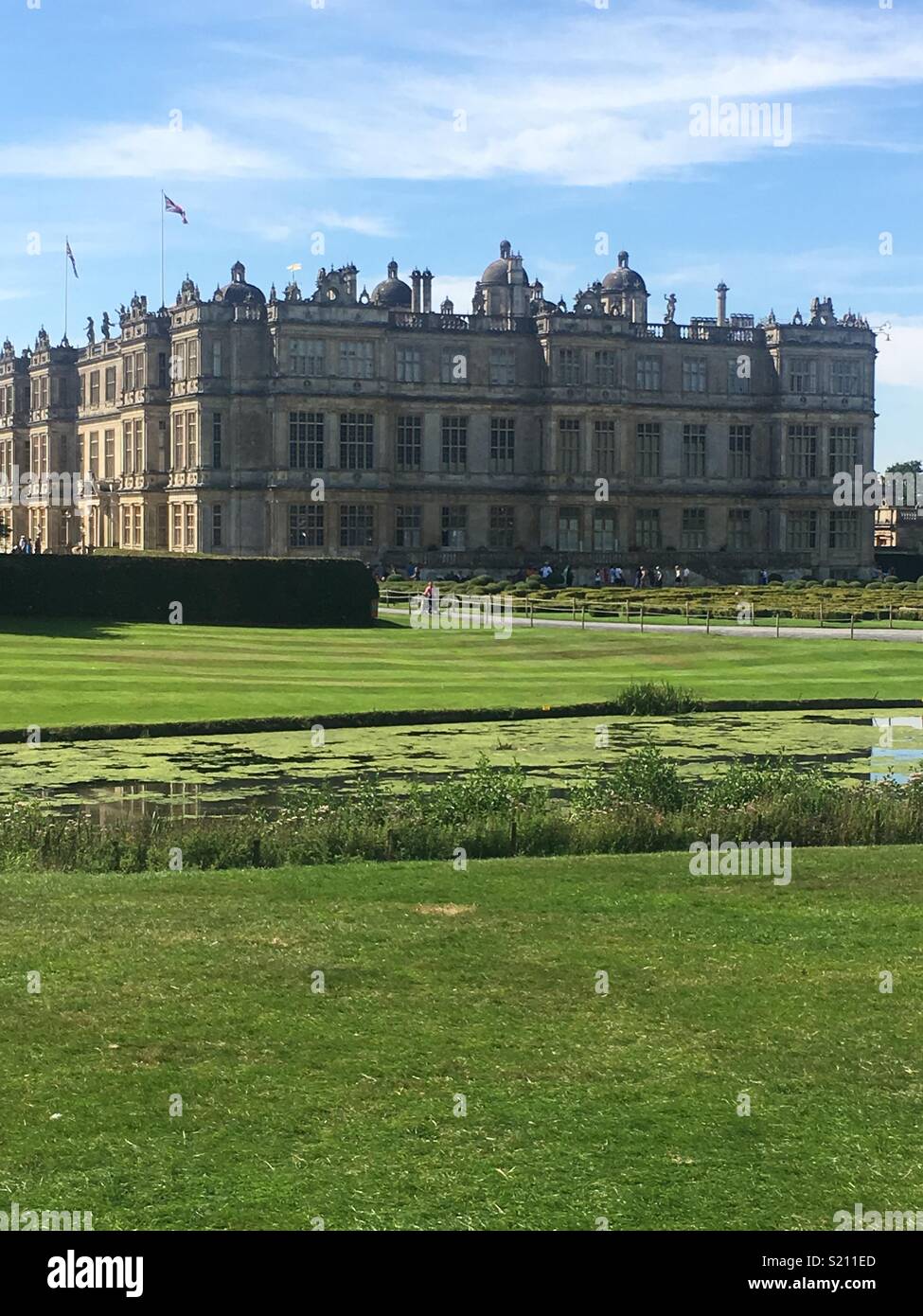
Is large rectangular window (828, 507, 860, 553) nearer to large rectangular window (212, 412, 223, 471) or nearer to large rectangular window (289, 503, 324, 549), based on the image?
large rectangular window (289, 503, 324, 549)

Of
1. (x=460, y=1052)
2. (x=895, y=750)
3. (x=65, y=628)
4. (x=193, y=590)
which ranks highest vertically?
(x=193, y=590)

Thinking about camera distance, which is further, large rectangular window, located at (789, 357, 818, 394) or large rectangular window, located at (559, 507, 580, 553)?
large rectangular window, located at (789, 357, 818, 394)

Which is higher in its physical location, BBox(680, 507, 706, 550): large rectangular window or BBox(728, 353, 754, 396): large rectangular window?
BBox(728, 353, 754, 396): large rectangular window

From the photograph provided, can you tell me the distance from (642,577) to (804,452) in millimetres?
18259

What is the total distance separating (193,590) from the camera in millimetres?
58469

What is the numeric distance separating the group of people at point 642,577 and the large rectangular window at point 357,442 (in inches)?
484

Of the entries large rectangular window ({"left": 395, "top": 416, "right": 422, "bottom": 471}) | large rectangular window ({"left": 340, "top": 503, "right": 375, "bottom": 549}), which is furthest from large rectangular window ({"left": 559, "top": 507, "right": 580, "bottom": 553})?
large rectangular window ({"left": 340, "top": 503, "right": 375, "bottom": 549})

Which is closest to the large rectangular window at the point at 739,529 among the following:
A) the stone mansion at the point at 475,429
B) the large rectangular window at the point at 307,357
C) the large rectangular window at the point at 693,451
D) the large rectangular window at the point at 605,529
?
the stone mansion at the point at 475,429

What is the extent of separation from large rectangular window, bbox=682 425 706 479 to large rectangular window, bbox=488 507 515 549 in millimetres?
10182

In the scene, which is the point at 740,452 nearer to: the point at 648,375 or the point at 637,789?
the point at 648,375

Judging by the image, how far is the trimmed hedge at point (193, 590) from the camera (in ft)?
183

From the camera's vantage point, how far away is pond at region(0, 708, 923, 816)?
24391 millimetres

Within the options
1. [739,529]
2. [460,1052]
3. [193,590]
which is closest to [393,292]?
[739,529]
